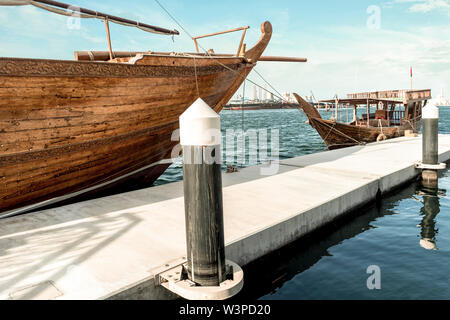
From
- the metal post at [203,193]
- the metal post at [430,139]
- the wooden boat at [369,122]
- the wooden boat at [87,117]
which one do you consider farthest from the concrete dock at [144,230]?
the wooden boat at [369,122]

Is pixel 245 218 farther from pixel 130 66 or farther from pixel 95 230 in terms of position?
pixel 130 66

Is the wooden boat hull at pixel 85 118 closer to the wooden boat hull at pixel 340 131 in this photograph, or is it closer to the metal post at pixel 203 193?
the metal post at pixel 203 193

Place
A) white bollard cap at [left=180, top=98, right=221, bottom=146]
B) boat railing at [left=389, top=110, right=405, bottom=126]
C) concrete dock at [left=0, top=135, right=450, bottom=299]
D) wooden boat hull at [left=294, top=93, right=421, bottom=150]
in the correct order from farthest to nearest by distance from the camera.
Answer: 1. boat railing at [left=389, top=110, right=405, bottom=126]
2. wooden boat hull at [left=294, top=93, right=421, bottom=150]
3. concrete dock at [left=0, top=135, right=450, bottom=299]
4. white bollard cap at [left=180, top=98, right=221, bottom=146]

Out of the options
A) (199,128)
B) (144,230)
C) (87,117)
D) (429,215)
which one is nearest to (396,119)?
(429,215)

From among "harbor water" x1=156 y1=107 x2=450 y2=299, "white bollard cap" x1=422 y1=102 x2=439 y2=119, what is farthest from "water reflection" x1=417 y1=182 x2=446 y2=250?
"white bollard cap" x1=422 y1=102 x2=439 y2=119

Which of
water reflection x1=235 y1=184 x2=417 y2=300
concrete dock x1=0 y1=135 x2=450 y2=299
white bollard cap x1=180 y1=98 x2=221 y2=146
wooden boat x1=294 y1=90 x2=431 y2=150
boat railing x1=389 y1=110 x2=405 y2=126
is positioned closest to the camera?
white bollard cap x1=180 y1=98 x2=221 y2=146

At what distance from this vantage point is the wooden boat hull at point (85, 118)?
5191 millimetres

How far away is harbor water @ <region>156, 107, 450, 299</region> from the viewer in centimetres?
443

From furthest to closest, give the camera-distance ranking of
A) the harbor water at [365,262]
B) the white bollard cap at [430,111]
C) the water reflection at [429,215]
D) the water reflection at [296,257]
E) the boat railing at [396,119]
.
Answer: the boat railing at [396,119], the white bollard cap at [430,111], the water reflection at [429,215], the water reflection at [296,257], the harbor water at [365,262]

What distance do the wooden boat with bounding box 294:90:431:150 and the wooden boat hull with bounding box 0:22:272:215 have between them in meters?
8.26

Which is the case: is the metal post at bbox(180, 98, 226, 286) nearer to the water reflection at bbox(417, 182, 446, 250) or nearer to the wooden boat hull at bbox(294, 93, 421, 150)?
the water reflection at bbox(417, 182, 446, 250)

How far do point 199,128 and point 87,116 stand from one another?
3485mm

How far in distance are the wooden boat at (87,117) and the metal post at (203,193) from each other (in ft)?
10.4

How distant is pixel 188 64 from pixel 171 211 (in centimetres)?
334
